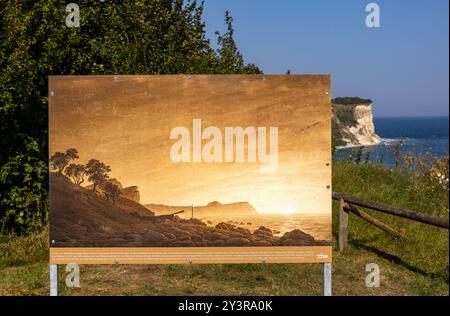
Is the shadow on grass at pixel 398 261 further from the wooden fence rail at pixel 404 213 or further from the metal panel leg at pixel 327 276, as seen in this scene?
the metal panel leg at pixel 327 276

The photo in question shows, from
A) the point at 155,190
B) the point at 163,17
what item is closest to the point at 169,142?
the point at 155,190

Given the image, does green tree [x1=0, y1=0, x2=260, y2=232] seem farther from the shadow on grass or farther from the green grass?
the shadow on grass

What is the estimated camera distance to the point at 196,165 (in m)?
5.61

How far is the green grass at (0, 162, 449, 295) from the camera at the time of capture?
22.8ft

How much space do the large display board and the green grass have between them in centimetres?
134

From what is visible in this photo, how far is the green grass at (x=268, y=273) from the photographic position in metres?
6.95

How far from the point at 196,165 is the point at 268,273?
2.65m

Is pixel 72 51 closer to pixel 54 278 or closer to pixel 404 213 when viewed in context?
pixel 54 278

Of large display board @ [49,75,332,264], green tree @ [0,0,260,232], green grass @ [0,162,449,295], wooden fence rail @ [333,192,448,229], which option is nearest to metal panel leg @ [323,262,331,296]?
large display board @ [49,75,332,264]

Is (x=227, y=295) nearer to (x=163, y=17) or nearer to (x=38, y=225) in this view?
(x=38, y=225)

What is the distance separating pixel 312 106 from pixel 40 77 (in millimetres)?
5173

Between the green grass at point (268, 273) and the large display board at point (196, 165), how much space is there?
1337 mm

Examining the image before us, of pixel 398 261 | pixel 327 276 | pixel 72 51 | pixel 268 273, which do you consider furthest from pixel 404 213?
pixel 72 51

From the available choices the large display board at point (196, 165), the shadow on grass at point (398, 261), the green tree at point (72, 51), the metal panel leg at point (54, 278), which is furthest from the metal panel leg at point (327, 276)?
the green tree at point (72, 51)
